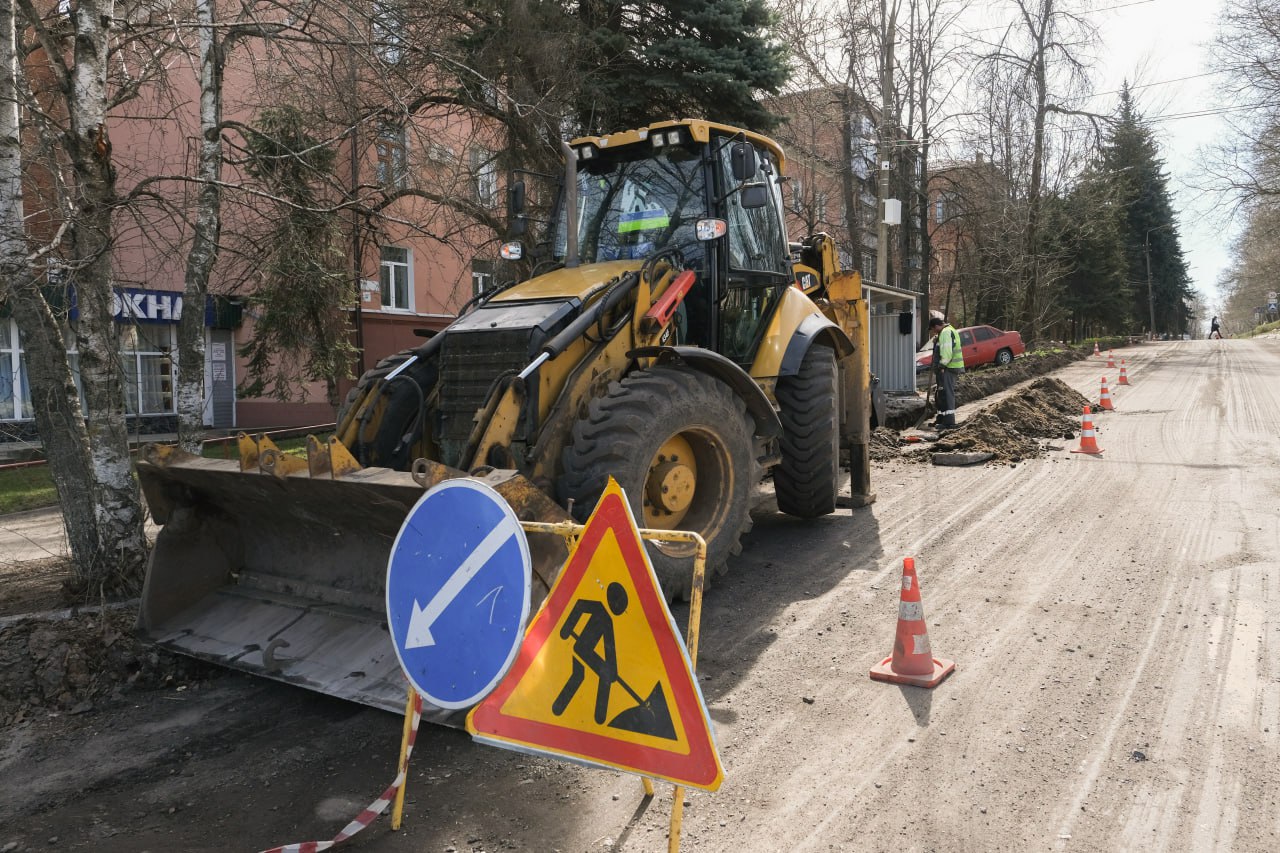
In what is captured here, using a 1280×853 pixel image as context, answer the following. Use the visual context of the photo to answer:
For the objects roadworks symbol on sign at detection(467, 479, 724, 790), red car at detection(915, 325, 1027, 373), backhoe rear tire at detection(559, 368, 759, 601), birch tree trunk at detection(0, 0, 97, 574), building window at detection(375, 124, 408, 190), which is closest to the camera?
roadworks symbol on sign at detection(467, 479, 724, 790)

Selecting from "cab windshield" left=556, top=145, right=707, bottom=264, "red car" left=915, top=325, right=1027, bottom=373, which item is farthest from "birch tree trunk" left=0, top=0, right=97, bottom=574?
"red car" left=915, top=325, right=1027, bottom=373

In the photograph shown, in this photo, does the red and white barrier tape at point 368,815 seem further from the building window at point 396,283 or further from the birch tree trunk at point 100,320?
the building window at point 396,283

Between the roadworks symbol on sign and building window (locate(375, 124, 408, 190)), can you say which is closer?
the roadworks symbol on sign

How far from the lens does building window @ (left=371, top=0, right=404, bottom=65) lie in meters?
6.75

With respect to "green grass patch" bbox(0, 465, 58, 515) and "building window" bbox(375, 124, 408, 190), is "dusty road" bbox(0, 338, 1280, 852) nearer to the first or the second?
"building window" bbox(375, 124, 408, 190)

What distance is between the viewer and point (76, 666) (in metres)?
4.59

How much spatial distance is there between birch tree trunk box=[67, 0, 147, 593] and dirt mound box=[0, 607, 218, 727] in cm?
84

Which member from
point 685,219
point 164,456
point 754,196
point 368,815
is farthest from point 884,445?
point 368,815

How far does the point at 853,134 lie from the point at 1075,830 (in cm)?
2229

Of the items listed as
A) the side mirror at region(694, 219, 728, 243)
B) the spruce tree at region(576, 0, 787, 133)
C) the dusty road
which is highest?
the spruce tree at region(576, 0, 787, 133)

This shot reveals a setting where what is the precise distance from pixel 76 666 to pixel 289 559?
1.14m

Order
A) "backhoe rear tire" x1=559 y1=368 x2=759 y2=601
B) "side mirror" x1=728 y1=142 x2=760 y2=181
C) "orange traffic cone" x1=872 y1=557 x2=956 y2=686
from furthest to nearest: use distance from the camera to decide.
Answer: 1. "side mirror" x1=728 y1=142 x2=760 y2=181
2. "backhoe rear tire" x1=559 y1=368 x2=759 y2=601
3. "orange traffic cone" x1=872 y1=557 x2=956 y2=686

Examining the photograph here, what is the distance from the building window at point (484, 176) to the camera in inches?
469

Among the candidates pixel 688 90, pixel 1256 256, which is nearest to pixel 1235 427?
pixel 688 90
